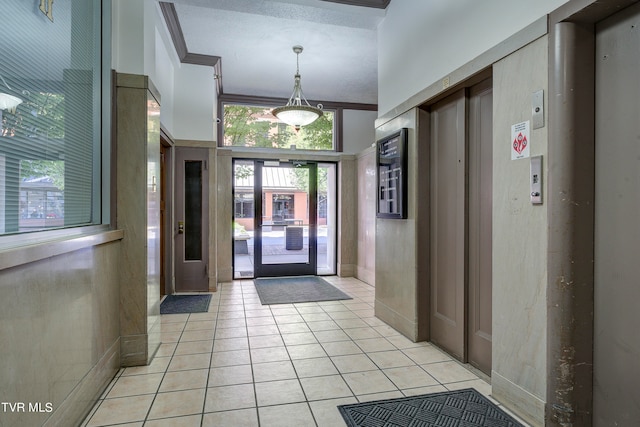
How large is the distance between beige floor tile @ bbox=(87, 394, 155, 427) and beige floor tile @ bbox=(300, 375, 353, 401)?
0.98m

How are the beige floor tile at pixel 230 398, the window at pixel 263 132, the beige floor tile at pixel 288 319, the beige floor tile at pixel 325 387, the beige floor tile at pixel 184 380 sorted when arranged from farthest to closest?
1. the window at pixel 263 132
2. the beige floor tile at pixel 288 319
3. the beige floor tile at pixel 184 380
4. the beige floor tile at pixel 325 387
5. the beige floor tile at pixel 230 398

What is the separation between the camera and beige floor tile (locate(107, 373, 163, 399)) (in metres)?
2.34

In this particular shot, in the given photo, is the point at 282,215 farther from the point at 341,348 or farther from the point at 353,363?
the point at 353,363

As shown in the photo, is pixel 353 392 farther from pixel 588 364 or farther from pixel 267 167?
pixel 267 167

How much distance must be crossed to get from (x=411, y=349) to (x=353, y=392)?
2.98 feet

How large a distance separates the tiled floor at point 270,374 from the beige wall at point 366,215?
76.3 inches

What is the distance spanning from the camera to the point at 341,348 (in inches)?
121

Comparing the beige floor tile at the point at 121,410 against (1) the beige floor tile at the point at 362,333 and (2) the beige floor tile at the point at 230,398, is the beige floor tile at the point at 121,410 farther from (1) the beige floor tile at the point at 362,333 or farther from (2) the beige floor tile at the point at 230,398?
(1) the beige floor tile at the point at 362,333

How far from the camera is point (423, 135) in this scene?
320cm

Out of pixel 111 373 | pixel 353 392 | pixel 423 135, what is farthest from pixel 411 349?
pixel 111 373

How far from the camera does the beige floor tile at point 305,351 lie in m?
2.91

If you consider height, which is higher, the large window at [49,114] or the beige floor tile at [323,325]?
the large window at [49,114]

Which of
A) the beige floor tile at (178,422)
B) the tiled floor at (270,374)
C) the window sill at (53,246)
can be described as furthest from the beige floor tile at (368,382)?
the window sill at (53,246)

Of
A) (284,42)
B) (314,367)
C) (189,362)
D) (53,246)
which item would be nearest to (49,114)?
(53,246)
